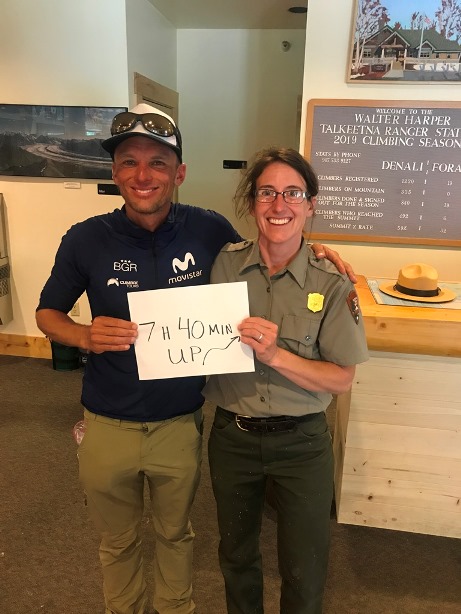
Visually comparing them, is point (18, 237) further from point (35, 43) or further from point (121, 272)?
point (121, 272)

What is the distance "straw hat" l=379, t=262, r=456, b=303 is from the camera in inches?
73.0

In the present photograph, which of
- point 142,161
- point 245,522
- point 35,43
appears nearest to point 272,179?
point 142,161

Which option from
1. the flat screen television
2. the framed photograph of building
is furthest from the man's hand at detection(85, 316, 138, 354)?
the flat screen television

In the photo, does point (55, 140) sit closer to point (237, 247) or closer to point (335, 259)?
point (237, 247)

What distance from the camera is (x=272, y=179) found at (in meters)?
1.13

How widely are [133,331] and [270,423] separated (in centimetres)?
41

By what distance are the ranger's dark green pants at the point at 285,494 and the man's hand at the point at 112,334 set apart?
1.09 feet

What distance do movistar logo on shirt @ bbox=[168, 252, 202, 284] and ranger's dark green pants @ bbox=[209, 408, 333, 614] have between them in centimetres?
37

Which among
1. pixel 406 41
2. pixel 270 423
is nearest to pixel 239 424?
pixel 270 423

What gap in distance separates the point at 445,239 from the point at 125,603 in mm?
2346

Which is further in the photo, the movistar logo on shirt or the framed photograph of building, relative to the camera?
the framed photograph of building

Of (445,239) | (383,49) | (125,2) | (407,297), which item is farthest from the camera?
(125,2)

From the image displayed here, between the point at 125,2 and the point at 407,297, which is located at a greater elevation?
the point at 125,2

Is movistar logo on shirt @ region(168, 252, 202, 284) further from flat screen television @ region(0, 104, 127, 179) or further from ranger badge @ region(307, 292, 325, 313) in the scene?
flat screen television @ region(0, 104, 127, 179)
